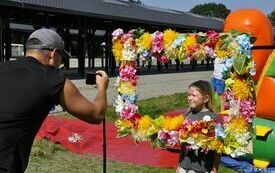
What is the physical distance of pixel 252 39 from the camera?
5.43m

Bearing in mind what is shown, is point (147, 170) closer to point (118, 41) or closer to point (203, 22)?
point (118, 41)

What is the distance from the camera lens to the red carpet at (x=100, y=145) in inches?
321

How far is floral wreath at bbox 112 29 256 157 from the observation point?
4969mm

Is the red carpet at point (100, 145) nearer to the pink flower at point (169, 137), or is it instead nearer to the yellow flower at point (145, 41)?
the yellow flower at point (145, 41)

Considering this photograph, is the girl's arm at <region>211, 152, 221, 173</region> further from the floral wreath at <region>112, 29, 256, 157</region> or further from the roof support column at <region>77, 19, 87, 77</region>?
the roof support column at <region>77, 19, 87, 77</region>

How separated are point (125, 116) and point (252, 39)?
→ 166 centimetres

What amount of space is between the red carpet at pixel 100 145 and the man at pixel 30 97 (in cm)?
503

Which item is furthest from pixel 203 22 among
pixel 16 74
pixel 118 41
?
pixel 16 74

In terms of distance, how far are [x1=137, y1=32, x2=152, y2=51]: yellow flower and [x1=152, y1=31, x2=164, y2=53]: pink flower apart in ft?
0.20

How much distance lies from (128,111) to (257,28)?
3.85 meters

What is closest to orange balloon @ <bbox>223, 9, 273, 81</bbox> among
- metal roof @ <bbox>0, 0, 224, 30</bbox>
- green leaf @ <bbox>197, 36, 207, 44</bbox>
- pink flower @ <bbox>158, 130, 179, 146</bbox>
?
green leaf @ <bbox>197, 36, 207, 44</bbox>

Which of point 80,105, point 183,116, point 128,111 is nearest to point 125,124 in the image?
point 128,111

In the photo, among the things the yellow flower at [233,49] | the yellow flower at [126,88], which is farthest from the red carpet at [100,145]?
the yellow flower at [233,49]

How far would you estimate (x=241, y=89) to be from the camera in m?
5.29
